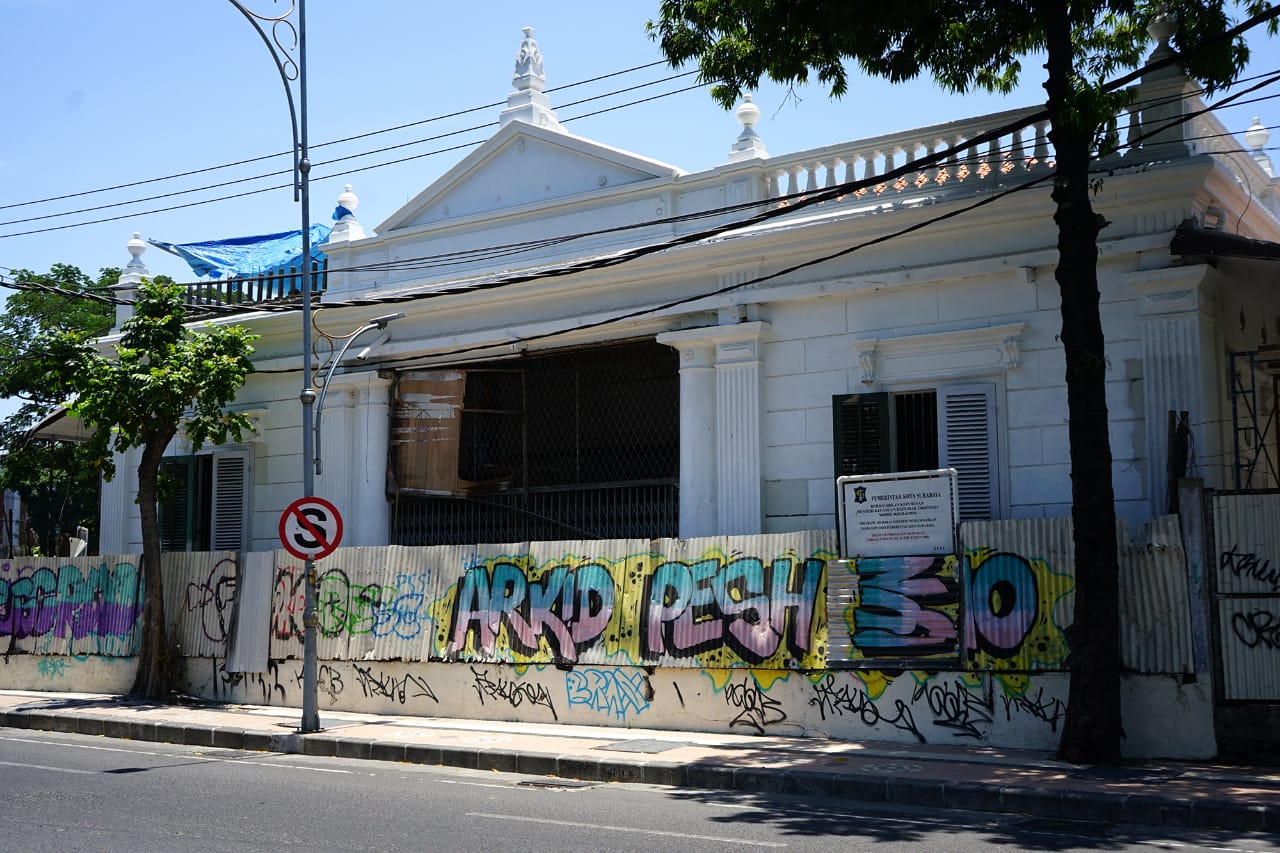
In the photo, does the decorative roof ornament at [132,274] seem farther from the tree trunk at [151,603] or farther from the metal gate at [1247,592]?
the metal gate at [1247,592]

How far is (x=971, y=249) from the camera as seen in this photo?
551 inches

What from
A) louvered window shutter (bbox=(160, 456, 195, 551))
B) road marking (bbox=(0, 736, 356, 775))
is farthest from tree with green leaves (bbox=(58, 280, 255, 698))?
road marking (bbox=(0, 736, 356, 775))

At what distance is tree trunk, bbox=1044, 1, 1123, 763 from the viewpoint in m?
10.8

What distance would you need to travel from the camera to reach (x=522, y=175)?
17.4 m

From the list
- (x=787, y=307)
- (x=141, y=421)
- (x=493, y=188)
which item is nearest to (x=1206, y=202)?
(x=787, y=307)

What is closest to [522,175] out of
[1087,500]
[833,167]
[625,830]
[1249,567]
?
[833,167]

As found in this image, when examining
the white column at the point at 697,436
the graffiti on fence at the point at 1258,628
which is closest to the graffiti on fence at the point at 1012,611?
the graffiti on fence at the point at 1258,628

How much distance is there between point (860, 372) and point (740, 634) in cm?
331

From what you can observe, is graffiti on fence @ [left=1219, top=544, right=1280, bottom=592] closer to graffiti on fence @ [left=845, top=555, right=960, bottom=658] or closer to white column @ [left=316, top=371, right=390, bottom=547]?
graffiti on fence @ [left=845, top=555, right=960, bottom=658]

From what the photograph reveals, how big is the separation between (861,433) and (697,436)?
2.12 meters

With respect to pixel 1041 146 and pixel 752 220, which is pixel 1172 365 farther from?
pixel 752 220

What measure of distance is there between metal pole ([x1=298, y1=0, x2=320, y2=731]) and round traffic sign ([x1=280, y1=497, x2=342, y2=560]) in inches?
4.9

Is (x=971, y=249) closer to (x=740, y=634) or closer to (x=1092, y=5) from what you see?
(x=1092, y=5)

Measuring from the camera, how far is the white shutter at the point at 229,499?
1930 centimetres
